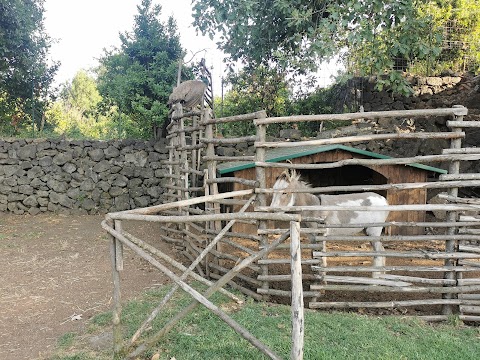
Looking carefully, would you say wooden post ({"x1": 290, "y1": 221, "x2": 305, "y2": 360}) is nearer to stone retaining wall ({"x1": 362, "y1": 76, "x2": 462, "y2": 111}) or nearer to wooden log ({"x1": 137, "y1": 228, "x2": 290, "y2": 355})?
wooden log ({"x1": 137, "y1": 228, "x2": 290, "y2": 355})

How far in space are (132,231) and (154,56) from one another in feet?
17.7

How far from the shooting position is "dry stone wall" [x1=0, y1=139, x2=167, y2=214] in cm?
1095

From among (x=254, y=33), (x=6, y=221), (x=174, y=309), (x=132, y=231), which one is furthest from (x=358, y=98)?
(x=6, y=221)

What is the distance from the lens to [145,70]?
1127 centimetres

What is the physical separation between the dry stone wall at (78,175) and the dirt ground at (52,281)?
156 cm

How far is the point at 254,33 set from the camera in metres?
9.73

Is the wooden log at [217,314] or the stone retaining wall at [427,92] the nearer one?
the wooden log at [217,314]

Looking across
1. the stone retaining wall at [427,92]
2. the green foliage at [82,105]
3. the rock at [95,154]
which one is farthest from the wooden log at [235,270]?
the green foliage at [82,105]

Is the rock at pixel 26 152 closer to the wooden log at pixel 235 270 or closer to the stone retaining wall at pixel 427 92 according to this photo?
the wooden log at pixel 235 270

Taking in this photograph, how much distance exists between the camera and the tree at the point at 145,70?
1100cm

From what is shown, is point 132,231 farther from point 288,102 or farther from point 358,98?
point 358,98

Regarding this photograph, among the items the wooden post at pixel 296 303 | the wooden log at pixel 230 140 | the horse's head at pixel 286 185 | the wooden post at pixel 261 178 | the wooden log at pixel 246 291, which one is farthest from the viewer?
the horse's head at pixel 286 185

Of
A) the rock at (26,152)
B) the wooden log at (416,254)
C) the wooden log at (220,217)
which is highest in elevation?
the rock at (26,152)

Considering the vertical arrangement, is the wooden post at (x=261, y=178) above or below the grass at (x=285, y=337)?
above
